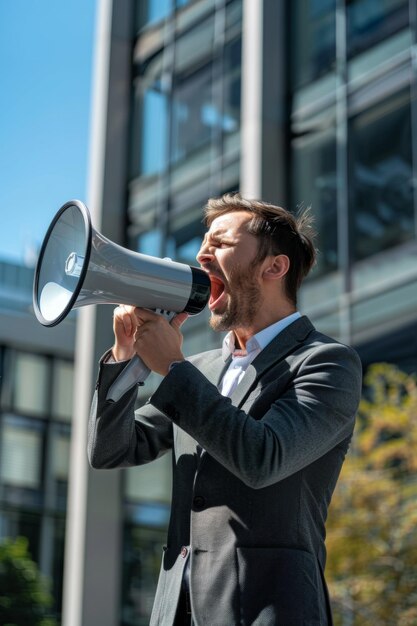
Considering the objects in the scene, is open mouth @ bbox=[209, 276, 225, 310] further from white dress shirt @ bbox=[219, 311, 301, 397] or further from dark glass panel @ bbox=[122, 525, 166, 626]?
dark glass panel @ bbox=[122, 525, 166, 626]

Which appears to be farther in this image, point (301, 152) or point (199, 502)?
point (301, 152)

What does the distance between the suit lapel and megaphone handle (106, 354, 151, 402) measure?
0.22m

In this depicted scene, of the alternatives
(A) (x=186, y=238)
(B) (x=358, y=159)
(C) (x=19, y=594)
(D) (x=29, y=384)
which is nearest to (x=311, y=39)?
(B) (x=358, y=159)

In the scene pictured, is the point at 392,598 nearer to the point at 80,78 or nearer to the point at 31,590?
the point at 31,590

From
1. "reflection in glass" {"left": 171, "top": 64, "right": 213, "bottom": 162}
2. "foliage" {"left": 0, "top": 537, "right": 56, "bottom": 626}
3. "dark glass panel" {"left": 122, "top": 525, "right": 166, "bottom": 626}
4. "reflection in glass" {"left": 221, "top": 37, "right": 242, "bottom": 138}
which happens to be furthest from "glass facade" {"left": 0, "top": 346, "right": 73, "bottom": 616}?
"foliage" {"left": 0, "top": 537, "right": 56, "bottom": 626}

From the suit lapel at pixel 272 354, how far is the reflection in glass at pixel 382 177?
22.8ft

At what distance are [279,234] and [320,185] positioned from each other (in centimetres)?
791

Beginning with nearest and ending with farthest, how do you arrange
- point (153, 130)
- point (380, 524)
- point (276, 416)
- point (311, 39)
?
point (276, 416) → point (380, 524) → point (311, 39) → point (153, 130)

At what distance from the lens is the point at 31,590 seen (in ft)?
27.8

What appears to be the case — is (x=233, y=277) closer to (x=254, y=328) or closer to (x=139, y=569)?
(x=254, y=328)

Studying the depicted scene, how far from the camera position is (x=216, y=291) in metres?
2.59

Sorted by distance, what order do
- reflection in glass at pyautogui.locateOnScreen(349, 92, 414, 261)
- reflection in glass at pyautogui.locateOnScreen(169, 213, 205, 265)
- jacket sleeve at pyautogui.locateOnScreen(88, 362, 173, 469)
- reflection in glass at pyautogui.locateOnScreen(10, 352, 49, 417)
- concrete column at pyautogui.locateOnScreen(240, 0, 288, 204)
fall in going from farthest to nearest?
reflection in glass at pyautogui.locateOnScreen(10, 352, 49, 417) → reflection in glass at pyautogui.locateOnScreen(169, 213, 205, 265) → concrete column at pyautogui.locateOnScreen(240, 0, 288, 204) → reflection in glass at pyautogui.locateOnScreen(349, 92, 414, 261) → jacket sleeve at pyautogui.locateOnScreen(88, 362, 173, 469)

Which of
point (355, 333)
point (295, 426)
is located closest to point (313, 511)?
point (295, 426)

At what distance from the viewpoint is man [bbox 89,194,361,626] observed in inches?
86.4
